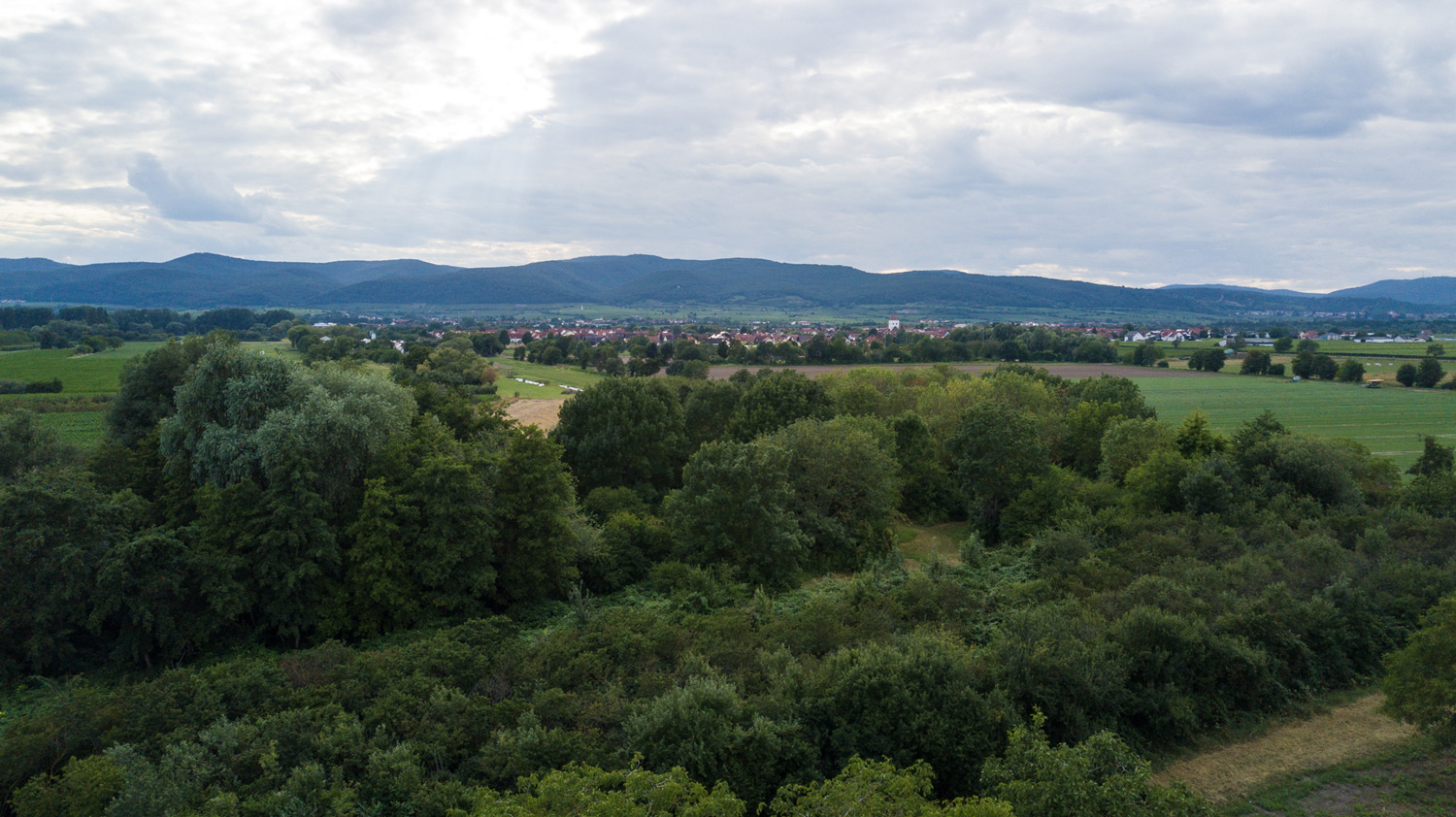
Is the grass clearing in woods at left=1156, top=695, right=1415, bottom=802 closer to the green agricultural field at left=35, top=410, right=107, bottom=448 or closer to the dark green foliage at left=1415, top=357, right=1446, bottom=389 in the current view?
the green agricultural field at left=35, top=410, right=107, bottom=448

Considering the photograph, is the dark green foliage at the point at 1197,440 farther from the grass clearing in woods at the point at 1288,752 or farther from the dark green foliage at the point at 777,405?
the grass clearing in woods at the point at 1288,752

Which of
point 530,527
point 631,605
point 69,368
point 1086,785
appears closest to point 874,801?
point 1086,785

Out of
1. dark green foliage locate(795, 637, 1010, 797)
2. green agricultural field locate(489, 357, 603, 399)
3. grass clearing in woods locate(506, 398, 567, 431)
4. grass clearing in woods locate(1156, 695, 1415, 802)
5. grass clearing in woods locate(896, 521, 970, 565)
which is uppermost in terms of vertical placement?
green agricultural field locate(489, 357, 603, 399)

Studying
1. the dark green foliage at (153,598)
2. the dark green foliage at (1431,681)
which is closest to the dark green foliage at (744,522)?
the dark green foliage at (153,598)

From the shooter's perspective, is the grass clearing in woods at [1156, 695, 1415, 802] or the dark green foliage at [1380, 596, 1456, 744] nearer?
the dark green foliage at [1380, 596, 1456, 744]

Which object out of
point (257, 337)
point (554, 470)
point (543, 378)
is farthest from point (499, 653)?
point (257, 337)

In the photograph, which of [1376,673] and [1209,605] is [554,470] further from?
[1376,673]

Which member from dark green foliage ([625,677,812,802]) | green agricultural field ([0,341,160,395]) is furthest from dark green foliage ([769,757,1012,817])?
green agricultural field ([0,341,160,395])
